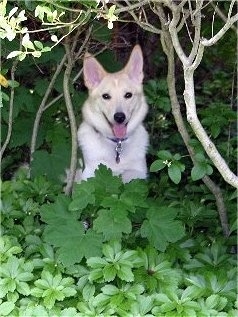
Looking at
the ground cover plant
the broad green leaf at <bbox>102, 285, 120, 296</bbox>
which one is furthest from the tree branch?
the broad green leaf at <bbox>102, 285, 120, 296</bbox>

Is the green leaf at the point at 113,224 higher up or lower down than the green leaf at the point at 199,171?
lower down

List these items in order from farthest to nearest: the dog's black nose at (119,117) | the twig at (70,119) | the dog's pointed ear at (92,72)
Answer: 1. the dog's black nose at (119,117)
2. the dog's pointed ear at (92,72)
3. the twig at (70,119)

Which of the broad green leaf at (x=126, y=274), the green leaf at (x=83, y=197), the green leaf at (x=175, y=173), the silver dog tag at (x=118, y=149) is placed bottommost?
the broad green leaf at (x=126, y=274)

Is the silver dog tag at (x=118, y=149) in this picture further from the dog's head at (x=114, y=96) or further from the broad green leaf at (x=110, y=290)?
the broad green leaf at (x=110, y=290)

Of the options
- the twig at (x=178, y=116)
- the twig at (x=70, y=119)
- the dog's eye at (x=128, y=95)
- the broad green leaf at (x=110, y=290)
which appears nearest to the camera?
the broad green leaf at (x=110, y=290)

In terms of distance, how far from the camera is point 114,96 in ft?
16.0

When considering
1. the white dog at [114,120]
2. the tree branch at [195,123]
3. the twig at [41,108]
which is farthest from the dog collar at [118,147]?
the tree branch at [195,123]

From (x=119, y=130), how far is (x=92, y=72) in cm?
51

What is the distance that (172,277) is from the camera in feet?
11.4

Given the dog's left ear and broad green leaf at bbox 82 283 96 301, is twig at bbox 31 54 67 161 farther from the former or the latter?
broad green leaf at bbox 82 283 96 301

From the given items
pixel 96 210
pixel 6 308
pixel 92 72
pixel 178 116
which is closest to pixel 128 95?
pixel 92 72

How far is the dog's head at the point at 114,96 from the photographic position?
4844 mm

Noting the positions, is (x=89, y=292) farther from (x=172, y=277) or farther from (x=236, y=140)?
(x=236, y=140)

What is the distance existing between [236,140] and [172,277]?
6.93ft
